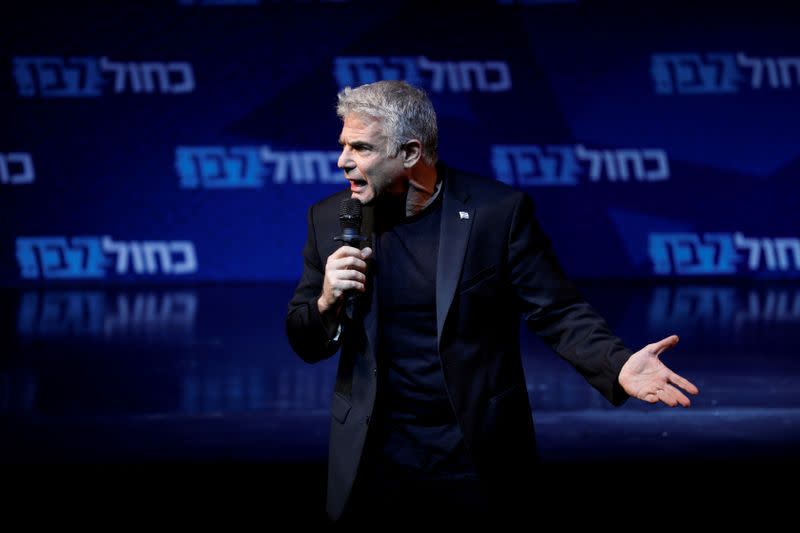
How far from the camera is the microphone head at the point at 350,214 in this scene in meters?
2.16

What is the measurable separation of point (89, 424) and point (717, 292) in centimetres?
652

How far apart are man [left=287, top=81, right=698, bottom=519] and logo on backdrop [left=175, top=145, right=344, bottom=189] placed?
8.08 metres

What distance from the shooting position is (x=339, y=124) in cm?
1033

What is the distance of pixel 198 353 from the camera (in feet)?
20.8

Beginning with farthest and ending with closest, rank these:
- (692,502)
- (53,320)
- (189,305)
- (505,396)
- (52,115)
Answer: (52,115), (189,305), (53,320), (692,502), (505,396)

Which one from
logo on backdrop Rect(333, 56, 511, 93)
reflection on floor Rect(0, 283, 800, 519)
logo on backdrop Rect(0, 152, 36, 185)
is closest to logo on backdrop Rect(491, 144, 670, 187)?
logo on backdrop Rect(333, 56, 511, 93)

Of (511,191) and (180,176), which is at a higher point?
(180,176)

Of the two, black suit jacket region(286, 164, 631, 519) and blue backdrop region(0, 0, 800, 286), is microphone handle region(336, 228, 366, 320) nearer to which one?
black suit jacket region(286, 164, 631, 519)

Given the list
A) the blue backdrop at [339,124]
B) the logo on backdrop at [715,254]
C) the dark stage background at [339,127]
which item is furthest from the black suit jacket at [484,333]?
the logo on backdrop at [715,254]

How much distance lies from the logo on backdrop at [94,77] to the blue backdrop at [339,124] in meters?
0.02

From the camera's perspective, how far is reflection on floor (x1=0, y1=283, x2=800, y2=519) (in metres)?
4.07

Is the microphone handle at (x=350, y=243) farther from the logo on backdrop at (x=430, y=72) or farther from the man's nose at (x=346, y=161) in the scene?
the logo on backdrop at (x=430, y=72)

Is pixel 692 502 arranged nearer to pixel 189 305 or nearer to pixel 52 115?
pixel 189 305

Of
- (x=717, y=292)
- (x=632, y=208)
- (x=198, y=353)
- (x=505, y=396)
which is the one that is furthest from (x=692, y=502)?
(x=632, y=208)
